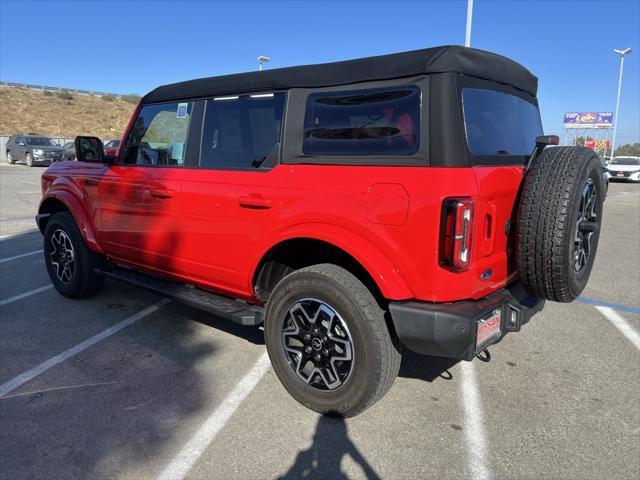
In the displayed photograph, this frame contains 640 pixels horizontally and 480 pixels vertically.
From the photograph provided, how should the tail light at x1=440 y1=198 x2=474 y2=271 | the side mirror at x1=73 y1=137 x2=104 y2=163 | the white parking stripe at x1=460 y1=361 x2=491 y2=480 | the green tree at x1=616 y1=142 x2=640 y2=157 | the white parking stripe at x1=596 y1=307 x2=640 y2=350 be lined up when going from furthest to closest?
the green tree at x1=616 y1=142 x2=640 y2=157 → the side mirror at x1=73 y1=137 x2=104 y2=163 → the white parking stripe at x1=596 y1=307 x2=640 y2=350 → the white parking stripe at x1=460 y1=361 x2=491 y2=480 → the tail light at x1=440 y1=198 x2=474 y2=271

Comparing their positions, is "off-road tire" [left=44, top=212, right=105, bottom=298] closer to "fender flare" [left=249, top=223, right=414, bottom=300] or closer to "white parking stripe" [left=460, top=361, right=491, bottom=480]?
"fender flare" [left=249, top=223, right=414, bottom=300]

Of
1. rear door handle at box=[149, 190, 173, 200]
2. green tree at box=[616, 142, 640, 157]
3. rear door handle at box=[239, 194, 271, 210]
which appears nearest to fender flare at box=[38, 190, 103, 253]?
rear door handle at box=[149, 190, 173, 200]

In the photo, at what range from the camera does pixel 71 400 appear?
122 inches

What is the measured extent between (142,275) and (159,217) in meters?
0.72

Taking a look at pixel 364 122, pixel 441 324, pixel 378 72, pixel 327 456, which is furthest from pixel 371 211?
pixel 327 456

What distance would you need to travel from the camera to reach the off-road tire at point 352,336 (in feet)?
8.82

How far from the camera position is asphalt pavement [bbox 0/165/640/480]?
2.53 metres

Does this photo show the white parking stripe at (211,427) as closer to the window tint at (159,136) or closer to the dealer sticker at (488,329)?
the dealer sticker at (488,329)

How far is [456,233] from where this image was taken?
2.42 meters

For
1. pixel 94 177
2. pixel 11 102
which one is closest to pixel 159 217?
pixel 94 177

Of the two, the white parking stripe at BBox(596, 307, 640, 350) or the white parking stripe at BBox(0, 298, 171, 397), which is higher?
the white parking stripe at BBox(596, 307, 640, 350)

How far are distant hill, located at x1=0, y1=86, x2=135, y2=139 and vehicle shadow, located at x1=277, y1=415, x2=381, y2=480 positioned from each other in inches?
1896

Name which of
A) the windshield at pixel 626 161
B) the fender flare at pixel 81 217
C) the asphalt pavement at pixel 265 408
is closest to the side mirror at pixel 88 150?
the fender flare at pixel 81 217

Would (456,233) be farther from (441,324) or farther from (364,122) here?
(364,122)
